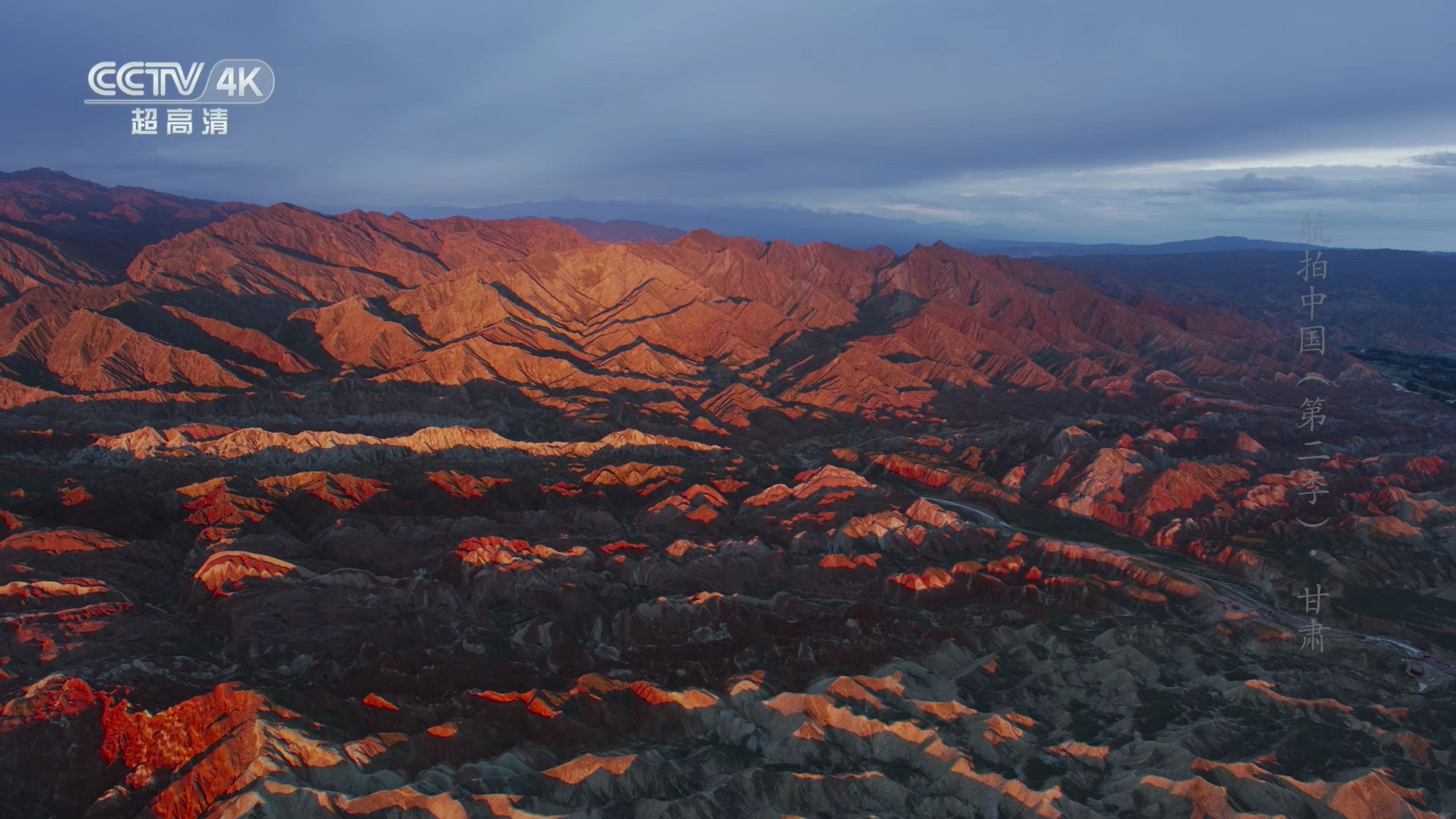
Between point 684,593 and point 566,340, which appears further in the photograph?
point 566,340

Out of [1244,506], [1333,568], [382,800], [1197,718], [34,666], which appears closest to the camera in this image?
[382,800]

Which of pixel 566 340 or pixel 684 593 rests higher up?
pixel 566 340

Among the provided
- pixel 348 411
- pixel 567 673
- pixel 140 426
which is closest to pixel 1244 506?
pixel 567 673

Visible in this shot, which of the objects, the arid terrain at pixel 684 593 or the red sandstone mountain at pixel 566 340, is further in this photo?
the red sandstone mountain at pixel 566 340

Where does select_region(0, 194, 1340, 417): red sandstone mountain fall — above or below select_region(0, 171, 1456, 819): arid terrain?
above

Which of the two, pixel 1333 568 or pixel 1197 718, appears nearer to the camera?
pixel 1197 718

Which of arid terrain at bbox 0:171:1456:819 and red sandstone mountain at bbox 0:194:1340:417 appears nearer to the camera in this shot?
arid terrain at bbox 0:171:1456:819

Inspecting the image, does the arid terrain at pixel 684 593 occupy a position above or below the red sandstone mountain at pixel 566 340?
below

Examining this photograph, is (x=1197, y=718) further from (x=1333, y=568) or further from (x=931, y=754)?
(x=1333, y=568)
